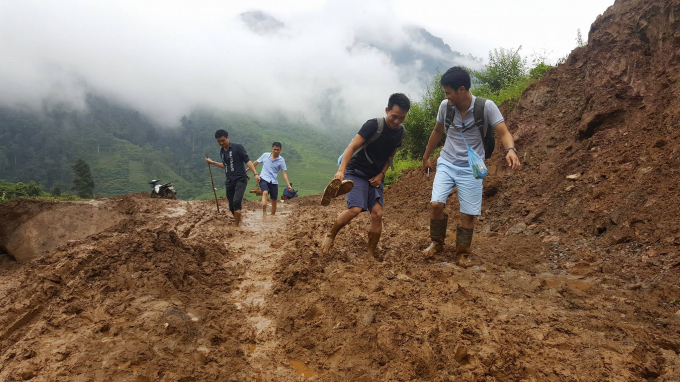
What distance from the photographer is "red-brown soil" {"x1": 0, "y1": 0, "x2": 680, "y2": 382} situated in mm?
2385

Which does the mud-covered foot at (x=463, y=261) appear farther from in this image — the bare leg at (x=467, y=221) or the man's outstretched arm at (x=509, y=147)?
the man's outstretched arm at (x=509, y=147)

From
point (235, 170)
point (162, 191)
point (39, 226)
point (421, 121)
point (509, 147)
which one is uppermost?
point (421, 121)

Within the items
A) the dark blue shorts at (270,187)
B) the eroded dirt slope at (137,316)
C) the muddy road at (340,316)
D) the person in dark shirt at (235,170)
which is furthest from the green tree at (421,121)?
the eroded dirt slope at (137,316)

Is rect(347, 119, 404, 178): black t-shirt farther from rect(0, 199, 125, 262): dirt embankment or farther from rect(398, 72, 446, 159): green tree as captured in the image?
rect(398, 72, 446, 159): green tree

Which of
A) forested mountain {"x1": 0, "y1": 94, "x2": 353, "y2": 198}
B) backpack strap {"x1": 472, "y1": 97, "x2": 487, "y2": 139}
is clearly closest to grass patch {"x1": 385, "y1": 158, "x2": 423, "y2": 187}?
backpack strap {"x1": 472, "y1": 97, "x2": 487, "y2": 139}

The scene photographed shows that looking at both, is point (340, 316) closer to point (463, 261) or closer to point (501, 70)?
point (463, 261)

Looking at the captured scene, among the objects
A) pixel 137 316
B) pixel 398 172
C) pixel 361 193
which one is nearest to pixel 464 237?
pixel 361 193

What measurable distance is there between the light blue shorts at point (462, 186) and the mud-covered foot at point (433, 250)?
22.1 inches

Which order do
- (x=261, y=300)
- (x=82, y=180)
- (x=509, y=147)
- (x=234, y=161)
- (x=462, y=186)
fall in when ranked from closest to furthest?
(x=261, y=300) → (x=509, y=147) → (x=462, y=186) → (x=234, y=161) → (x=82, y=180)

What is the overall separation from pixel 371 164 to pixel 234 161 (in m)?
4.44

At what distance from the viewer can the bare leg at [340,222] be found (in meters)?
4.39

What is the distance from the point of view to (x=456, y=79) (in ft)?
13.4

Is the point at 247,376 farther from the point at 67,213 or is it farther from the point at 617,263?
the point at 67,213

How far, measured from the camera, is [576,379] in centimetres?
208
